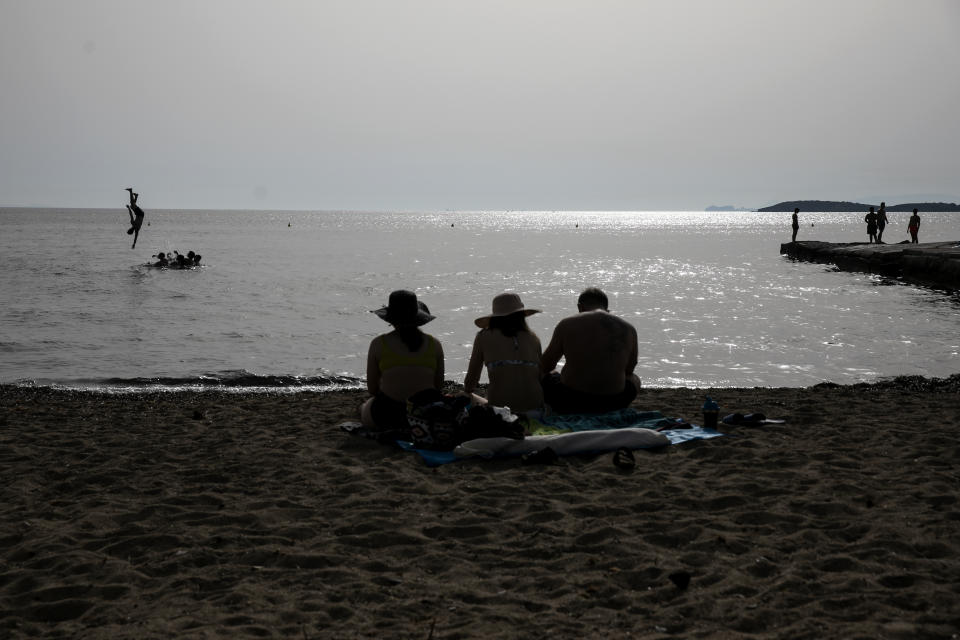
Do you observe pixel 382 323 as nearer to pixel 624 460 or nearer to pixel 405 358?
pixel 405 358

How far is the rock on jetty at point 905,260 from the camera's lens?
27.2m

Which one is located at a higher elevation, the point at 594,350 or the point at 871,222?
the point at 871,222

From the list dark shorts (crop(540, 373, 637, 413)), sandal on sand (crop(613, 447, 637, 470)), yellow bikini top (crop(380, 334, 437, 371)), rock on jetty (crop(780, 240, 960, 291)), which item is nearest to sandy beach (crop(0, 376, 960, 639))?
sandal on sand (crop(613, 447, 637, 470))

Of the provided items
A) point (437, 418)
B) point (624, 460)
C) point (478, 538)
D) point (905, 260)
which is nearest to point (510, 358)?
point (437, 418)

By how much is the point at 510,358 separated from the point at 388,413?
129cm

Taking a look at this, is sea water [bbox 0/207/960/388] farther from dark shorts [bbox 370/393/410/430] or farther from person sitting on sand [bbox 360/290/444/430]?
person sitting on sand [bbox 360/290/444/430]

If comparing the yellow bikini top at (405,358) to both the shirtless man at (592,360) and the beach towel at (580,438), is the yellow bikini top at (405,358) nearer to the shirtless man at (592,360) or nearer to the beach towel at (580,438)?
the beach towel at (580,438)

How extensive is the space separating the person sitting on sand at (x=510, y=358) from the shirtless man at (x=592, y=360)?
0.31 m

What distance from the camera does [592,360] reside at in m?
7.23

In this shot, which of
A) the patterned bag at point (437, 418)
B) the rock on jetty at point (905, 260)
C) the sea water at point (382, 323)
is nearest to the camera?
the patterned bag at point (437, 418)

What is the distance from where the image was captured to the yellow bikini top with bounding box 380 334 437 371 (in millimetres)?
6863

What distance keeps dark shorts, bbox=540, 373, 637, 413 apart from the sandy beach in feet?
3.02

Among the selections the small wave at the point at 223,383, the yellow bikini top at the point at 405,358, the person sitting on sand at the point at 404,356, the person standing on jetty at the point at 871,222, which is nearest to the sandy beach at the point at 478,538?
the person sitting on sand at the point at 404,356

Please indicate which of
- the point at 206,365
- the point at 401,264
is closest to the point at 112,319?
the point at 206,365
